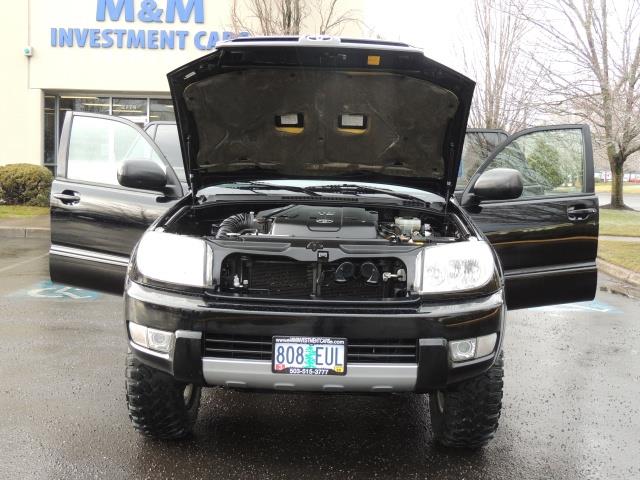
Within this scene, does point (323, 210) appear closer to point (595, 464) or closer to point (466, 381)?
point (466, 381)

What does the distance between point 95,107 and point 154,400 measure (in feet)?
57.0

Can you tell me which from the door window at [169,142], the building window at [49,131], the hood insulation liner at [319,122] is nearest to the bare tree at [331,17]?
the building window at [49,131]

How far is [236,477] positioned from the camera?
9.65 feet

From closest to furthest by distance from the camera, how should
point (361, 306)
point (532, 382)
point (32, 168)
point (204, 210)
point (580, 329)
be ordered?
point (361, 306), point (204, 210), point (532, 382), point (580, 329), point (32, 168)

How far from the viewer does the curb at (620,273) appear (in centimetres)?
898

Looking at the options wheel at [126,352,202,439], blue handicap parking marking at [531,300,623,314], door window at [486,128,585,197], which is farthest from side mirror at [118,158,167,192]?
blue handicap parking marking at [531,300,623,314]

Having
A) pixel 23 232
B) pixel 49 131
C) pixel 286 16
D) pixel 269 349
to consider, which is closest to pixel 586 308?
pixel 269 349

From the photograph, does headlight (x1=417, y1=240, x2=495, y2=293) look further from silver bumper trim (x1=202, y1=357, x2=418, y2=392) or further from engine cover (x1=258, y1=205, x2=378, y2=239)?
engine cover (x1=258, y1=205, x2=378, y2=239)

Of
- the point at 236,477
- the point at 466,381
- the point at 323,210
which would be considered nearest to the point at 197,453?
the point at 236,477

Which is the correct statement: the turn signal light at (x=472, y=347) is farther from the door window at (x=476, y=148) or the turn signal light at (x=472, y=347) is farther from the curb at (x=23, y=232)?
the curb at (x=23, y=232)

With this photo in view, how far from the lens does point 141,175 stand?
13.0 ft

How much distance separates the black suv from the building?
1394 cm

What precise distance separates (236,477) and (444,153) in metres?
2.11

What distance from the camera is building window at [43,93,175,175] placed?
60.7 ft
